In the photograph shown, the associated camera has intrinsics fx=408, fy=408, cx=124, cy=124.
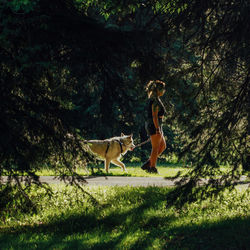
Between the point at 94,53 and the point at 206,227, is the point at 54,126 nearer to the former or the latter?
the point at 94,53

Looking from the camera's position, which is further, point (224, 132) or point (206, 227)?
point (224, 132)

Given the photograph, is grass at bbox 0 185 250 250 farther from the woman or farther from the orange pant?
the orange pant

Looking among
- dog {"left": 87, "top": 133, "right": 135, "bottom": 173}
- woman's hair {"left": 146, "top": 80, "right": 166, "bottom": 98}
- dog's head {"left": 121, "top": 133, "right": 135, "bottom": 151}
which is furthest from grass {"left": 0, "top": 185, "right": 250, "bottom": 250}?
dog's head {"left": 121, "top": 133, "right": 135, "bottom": 151}

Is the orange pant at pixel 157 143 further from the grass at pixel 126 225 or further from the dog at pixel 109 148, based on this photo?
the grass at pixel 126 225

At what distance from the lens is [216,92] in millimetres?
7934

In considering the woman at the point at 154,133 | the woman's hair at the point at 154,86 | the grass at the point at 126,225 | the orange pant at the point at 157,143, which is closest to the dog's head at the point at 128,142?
the woman at the point at 154,133

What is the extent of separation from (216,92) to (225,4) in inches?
65.2

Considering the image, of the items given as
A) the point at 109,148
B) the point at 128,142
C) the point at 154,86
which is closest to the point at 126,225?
the point at 154,86

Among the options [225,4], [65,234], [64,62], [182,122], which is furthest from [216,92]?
[65,234]

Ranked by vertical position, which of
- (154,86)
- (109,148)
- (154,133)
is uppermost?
(154,86)

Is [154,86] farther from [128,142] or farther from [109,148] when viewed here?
[128,142]

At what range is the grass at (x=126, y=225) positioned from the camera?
548cm

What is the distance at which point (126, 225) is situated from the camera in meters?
6.62

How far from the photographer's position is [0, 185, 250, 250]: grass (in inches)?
216
